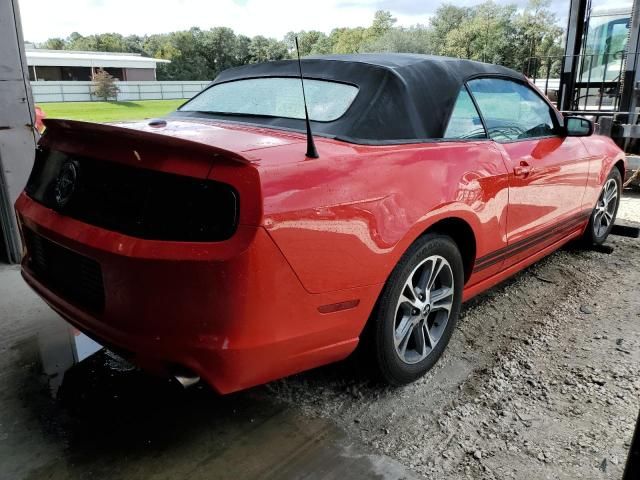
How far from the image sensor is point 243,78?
3262 millimetres

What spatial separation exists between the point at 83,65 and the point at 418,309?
1199 inches

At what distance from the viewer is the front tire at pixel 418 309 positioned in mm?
2279

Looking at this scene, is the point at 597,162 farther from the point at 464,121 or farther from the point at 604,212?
the point at 464,121

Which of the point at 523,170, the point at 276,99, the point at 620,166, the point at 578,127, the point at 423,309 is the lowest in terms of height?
the point at 423,309

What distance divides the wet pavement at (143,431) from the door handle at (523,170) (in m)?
1.80

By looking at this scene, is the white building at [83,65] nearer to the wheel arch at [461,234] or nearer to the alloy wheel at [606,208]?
the alloy wheel at [606,208]

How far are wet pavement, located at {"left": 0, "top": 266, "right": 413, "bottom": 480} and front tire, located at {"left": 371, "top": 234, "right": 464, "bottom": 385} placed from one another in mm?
455

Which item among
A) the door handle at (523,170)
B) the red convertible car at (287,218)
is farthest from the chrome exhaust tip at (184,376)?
the door handle at (523,170)

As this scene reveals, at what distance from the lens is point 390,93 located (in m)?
2.54

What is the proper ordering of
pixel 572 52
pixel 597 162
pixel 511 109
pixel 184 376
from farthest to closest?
pixel 572 52 < pixel 597 162 < pixel 511 109 < pixel 184 376

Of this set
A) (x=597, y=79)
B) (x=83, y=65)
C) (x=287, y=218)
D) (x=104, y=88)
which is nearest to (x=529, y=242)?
(x=287, y=218)

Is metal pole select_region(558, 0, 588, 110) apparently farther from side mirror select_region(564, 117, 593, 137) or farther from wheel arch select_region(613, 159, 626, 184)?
side mirror select_region(564, 117, 593, 137)

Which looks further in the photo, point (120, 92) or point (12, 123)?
point (120, 92)

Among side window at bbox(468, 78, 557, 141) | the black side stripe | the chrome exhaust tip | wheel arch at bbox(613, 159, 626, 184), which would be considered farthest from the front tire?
wheel arch at bbox(613, 159, 626, 184)
